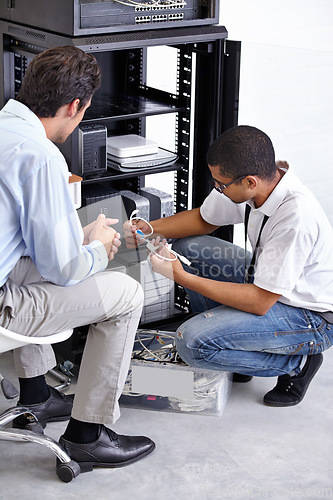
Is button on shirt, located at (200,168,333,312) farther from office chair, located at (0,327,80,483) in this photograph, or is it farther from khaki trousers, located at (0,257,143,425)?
office chair, located at (0,327,80,483)

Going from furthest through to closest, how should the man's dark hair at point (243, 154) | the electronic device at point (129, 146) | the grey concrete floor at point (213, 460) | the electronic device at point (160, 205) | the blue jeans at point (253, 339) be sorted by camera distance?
the electronic device at point (160, 205) → the electronic device at point (129, 146) → the blue jeans at point (253, 339) → the man's dark hair at point (243, 154) → the grey concrete floor at point (213, 460)

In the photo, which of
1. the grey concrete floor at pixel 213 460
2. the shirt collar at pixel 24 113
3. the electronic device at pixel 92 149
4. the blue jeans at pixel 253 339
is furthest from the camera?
the electronic device at pixel 92 149

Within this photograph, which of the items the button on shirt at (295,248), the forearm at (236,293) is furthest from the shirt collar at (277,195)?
the forearm at (236,293)

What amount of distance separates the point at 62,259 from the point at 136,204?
3.58 feet

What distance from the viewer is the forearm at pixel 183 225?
10.3 feet

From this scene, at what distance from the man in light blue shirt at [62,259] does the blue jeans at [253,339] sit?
0.37 metres

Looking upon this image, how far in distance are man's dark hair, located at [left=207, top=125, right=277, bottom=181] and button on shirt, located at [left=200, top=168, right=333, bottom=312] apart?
11 cm

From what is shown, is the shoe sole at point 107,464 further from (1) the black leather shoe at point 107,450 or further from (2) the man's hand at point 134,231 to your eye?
(2) the man's hand at point 134,231

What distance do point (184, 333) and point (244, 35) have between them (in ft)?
18.5

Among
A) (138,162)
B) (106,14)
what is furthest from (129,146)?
(106,14)

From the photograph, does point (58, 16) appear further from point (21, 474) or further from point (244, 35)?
point (244, 35)

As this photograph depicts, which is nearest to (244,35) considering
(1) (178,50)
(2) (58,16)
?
(1) (178,50)

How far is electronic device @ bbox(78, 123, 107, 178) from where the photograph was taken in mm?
3082

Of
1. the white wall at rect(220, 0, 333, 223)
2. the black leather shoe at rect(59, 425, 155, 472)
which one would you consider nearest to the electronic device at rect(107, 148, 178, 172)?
the white wall at rect(220, 0, 333, 223)
